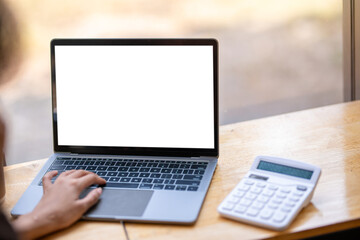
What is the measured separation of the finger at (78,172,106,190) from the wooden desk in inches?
4.0

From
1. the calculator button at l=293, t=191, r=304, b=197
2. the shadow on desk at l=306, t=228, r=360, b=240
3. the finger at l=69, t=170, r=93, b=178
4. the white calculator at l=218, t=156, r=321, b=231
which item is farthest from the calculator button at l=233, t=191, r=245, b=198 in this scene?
the shadow on desk at l=306, t=228, r=360, b=240

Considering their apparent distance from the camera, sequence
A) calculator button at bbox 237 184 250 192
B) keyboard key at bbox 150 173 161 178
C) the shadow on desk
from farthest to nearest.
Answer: the shadow on desk
keyboard key at bbox 150 173 161 178
calculator button at bbox 237 184 250 192

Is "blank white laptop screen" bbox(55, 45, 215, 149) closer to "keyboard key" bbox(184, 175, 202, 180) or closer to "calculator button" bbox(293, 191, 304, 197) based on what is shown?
"keyboard key" bbox(184, 175, 202, 180)

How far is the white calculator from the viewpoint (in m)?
0.99

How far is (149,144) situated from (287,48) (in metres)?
0.99

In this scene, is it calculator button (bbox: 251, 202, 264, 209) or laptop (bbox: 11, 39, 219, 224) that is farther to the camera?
laptop (bbox: 11, 39, 219, 224)

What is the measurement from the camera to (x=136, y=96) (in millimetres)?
1277

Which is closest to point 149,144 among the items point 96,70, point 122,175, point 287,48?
point 122,175

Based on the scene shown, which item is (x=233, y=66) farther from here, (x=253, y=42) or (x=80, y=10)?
(x=80, y=10)

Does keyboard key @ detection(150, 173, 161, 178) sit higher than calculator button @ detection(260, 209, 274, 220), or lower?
higher

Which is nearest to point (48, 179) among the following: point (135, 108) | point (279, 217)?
point (135, 108)

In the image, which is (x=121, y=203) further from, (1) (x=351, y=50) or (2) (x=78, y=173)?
(1) (x=351, y=50)

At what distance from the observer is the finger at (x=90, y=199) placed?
106cm

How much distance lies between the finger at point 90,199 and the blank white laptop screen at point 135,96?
0.70 feet
